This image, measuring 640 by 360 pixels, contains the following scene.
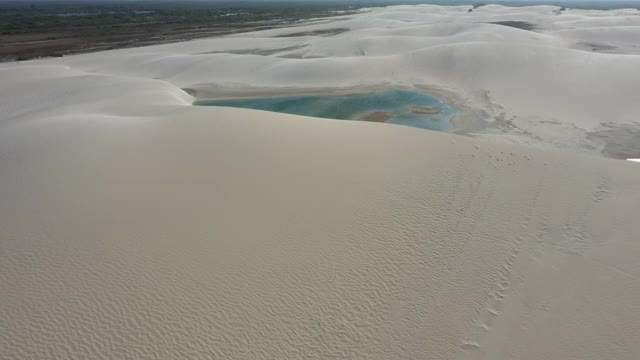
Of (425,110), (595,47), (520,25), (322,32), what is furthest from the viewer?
(322,32)

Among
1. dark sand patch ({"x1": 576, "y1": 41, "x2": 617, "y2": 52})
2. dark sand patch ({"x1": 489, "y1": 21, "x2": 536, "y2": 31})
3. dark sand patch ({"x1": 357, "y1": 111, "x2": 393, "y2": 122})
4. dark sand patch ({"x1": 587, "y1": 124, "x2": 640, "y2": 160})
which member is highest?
dark sand patch ({"x1": 489, "y1": 21, "x2": 536, "y2": 31})

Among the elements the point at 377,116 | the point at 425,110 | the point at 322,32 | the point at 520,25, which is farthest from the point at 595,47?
the point at 322,32

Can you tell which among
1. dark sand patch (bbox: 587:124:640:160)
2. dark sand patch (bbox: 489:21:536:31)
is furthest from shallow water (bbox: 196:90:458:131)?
dark sand patch (bbox: 489:21:536:31)

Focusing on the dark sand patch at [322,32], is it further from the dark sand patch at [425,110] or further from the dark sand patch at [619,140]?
the dark sand patch at [619,140]

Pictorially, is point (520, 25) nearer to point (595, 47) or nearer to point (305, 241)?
point (595, 47)

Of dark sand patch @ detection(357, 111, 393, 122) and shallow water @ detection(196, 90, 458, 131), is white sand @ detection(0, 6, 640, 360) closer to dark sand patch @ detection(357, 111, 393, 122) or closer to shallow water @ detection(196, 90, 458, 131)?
shallow water @ detection(196, 90, 458, 131)

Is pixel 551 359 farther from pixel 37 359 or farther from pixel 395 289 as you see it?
pixel 37 359

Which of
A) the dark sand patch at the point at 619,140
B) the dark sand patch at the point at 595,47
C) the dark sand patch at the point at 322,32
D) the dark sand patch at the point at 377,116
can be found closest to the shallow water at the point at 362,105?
the dark sand patch at the point at 377,116
